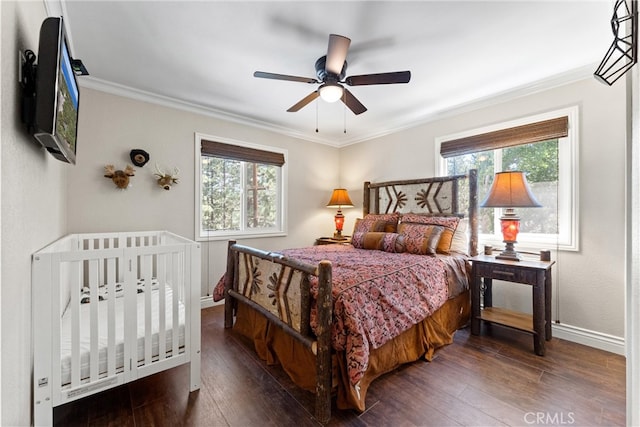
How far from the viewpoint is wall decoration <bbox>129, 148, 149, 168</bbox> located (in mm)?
2842

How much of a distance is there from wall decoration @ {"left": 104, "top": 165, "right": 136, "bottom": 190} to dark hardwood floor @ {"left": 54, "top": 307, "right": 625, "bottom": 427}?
191cm

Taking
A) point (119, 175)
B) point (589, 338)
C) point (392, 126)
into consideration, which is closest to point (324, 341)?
point (589, 338)

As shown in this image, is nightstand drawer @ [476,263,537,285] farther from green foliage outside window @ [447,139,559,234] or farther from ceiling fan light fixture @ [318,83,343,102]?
ceiling fan light fixture @ [318,83,343,102]

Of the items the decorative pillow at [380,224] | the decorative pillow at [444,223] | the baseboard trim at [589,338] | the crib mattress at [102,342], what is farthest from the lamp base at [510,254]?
the crib mattress at [102,342]

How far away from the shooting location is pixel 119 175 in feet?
8.93

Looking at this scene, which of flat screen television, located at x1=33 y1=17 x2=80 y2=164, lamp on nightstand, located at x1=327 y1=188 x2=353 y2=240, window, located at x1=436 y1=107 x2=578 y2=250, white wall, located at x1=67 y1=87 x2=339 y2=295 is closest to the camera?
flat screen television, located at x1=33 y1=17 x2=80 y2=164

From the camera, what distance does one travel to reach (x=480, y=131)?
3.10 m

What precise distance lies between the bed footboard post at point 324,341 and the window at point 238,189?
2345 millimetres

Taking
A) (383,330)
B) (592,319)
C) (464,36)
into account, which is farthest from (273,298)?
(592,319)

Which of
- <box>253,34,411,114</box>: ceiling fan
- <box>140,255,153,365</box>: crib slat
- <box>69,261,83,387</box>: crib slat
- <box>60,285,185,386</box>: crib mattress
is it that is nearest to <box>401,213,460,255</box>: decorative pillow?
<box>253,34,411,114</box>: ceiling fan

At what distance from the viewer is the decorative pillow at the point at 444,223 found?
9.42 feet

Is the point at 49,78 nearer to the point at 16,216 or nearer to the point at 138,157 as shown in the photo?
the point at 16,216

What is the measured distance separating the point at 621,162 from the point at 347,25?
2521 mm

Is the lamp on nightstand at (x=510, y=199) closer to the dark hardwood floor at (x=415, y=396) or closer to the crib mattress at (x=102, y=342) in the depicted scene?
the dark hardwood floor at (x=415, y=396)
